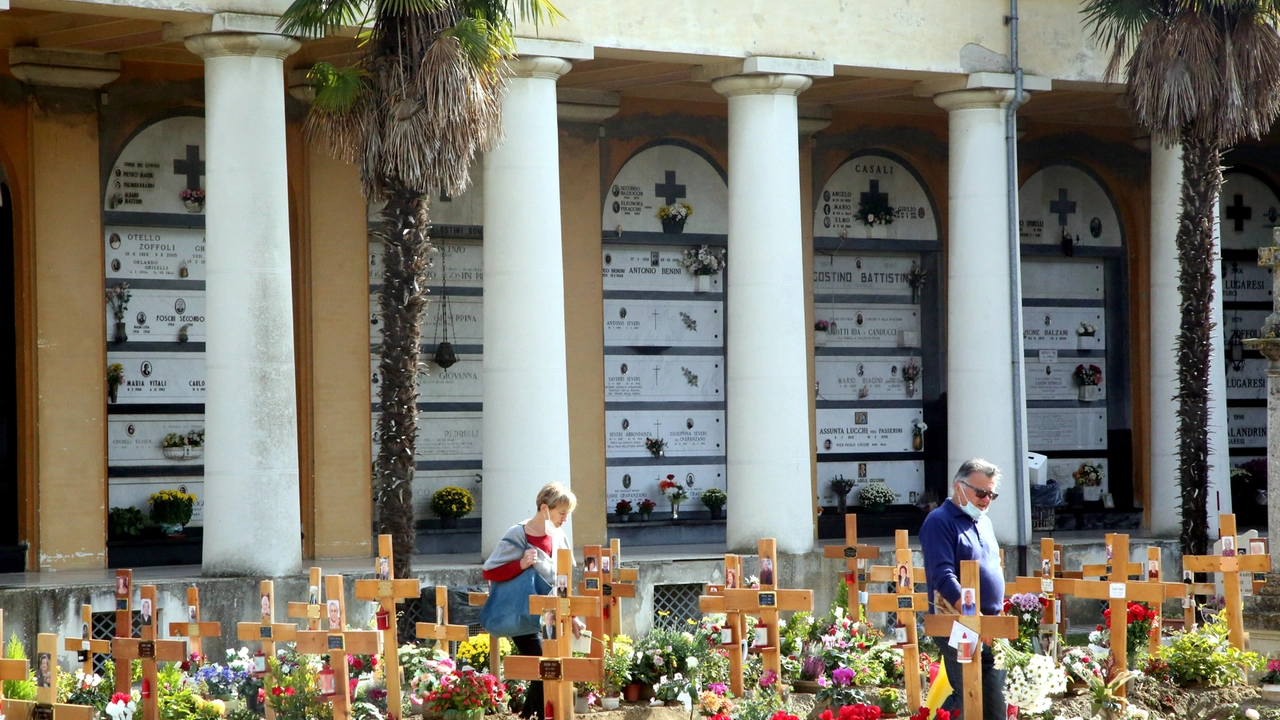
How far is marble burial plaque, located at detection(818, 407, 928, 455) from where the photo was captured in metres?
22.5

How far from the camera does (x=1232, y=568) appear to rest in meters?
13.0

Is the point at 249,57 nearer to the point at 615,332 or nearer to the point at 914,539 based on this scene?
the point at 615,332

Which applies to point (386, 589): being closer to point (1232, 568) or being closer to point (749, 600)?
point (749, 600)

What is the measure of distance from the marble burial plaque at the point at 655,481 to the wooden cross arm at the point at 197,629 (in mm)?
8848

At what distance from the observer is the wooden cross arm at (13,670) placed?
29.3ft

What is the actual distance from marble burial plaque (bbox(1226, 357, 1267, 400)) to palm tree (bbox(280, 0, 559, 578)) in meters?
13.5

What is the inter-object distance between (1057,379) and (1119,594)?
1212cm

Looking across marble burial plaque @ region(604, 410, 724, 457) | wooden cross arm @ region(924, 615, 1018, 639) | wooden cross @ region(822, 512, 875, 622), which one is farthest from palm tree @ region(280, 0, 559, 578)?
wooden cross arm @ region(924, 615, 1018, 639)

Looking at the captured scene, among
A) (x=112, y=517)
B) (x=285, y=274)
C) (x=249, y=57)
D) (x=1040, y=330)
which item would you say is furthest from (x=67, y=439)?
(x=1040, y=330)

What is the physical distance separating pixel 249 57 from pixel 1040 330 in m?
12.3

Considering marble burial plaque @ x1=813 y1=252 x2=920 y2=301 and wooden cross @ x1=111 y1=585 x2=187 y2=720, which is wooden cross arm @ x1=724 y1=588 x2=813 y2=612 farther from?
marble burial plaque @ x1=813 y1=252 x2=920 y2=301

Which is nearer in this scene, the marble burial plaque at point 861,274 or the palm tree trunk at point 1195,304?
the palm tree trunk at point 1195,304

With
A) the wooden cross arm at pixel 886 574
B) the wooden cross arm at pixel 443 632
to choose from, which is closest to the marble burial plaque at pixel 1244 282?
the wooden cross arm at pixel 886 574

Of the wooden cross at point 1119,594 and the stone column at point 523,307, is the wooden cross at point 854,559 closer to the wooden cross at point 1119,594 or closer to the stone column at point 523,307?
the wooden cross at point 1119,594
